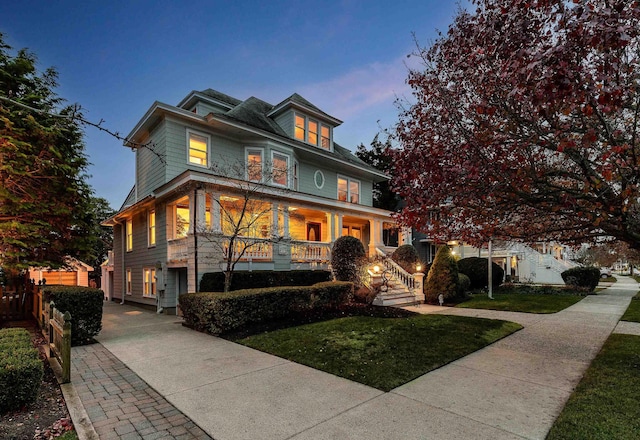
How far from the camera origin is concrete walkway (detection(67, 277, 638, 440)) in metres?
3.50

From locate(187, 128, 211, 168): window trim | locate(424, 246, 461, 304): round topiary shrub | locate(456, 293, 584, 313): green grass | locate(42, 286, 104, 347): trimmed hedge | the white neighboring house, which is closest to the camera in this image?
locate(42, 286, 104, 347): trimmed hedge

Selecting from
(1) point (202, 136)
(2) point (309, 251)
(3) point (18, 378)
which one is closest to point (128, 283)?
(1) point (202, 136)

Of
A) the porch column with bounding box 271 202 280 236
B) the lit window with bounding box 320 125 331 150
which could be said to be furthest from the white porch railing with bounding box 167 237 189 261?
the lit window with bounding box 320 125 331 150

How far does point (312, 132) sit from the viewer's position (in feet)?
58.9

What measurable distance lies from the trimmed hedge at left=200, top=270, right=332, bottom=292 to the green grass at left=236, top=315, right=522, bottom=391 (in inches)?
131

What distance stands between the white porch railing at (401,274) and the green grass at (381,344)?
5015 mm

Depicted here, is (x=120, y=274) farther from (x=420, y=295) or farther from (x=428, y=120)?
(x=428, y=120)

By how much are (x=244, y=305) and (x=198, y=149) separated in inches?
319

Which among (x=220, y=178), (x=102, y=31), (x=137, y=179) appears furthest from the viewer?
(x=137, y=179)

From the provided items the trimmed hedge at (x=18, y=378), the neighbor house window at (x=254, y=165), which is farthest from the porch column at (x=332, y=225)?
the trimmed hedge at (x=18, y=378)

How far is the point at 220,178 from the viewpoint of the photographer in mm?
11289

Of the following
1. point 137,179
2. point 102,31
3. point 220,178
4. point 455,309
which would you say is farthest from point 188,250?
point 455,309

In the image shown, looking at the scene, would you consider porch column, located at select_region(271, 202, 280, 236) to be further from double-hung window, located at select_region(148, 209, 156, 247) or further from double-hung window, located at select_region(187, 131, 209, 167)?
double-hung window, located at select_region(148, 209, 156, 247)

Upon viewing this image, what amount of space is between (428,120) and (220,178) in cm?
767
